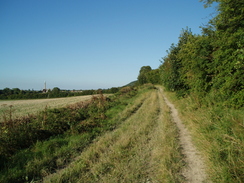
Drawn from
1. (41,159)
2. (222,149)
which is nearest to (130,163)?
(222,149)

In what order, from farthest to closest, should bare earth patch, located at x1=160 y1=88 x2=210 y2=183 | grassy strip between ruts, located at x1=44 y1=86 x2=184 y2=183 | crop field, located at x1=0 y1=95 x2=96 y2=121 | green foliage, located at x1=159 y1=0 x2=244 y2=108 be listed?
crop field, located at x1=0 y1=95 x2=96 y2=121
green foliage, located at x1=159 y1=0 x2=244 y2=108
grassy strip between ruts, located at x1=44 y1=86 x2=184 y2=183
bare earth patch, located at x1=160 y1=88 x2=210 y2=183

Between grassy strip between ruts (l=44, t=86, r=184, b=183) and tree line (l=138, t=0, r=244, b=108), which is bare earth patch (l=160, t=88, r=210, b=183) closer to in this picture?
grassy strip between ruts (l=44, t=86, r=184, b=183)

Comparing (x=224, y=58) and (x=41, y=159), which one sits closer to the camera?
(x=41, y=159)

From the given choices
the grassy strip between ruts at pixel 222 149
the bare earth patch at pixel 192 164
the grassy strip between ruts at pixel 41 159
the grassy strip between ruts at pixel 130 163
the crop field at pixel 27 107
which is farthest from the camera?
the crop field at pixel 27 107

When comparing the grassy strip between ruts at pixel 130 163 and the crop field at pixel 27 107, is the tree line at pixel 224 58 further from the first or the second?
the crop field at pixel 27 107

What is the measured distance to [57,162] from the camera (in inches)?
174

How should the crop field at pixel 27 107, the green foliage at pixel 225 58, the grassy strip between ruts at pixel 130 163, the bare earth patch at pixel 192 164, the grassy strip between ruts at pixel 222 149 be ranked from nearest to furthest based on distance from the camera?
the grassy strip between ruts at pixel 222 149 < the bare earth patch at pixel 192 164 < the grassy strip between ruts at pixel 130 163 < the green foliage at pixel 225 58 < the crop field at pixel 27 107

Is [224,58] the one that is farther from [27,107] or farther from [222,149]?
[27,107]

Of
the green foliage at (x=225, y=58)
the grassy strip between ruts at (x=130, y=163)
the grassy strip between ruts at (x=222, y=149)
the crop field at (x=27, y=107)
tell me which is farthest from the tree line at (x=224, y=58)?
the crop field at (x=27, y=107)

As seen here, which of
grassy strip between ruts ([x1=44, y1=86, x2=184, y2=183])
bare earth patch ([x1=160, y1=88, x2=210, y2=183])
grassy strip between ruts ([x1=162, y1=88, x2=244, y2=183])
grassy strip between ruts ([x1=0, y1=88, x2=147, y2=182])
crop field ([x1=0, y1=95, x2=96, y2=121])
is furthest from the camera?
crop field ([x1=0, y1=95, x2=96, y2=121])

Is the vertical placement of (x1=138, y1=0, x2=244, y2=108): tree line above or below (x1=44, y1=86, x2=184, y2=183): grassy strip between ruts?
above

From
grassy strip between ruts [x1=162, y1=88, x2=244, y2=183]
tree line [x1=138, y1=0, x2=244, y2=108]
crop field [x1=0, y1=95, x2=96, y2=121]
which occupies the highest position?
tree line [x1=138, y1=0, x2=244, y2=108]

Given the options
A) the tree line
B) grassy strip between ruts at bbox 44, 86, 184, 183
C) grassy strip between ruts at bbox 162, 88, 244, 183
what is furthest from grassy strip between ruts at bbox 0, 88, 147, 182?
the tree line

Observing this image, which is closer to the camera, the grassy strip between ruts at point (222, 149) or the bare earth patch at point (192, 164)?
the grassy strip between ruts at point (222, 149)
